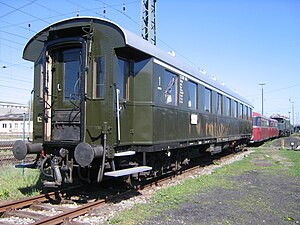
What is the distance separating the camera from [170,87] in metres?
8.89

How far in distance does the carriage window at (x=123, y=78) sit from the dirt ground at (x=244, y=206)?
272 cm

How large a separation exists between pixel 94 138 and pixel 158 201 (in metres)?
1.94

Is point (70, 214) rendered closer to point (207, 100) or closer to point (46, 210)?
point (46, 210)

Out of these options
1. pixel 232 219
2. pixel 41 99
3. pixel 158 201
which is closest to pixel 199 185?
pixel 158 201

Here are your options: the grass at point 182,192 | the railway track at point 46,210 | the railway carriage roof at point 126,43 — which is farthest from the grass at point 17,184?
the railway carriage roof at point 126,43

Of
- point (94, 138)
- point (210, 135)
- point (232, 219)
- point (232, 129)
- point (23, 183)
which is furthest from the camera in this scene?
point (232, 129)

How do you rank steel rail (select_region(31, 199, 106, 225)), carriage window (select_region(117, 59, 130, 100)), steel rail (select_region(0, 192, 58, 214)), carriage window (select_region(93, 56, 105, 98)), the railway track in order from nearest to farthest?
steel rail (select_region(31, 199, 106, 225))
the railway track
steel rail (select_region(0, 192, 58, 214))
carriage window (select_region(93, 56, 105, 98))
carriage window (select_region(117, 59, 130, 100))

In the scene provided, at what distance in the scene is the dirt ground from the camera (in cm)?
588

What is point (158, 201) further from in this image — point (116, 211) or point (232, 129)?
point (232, 129)

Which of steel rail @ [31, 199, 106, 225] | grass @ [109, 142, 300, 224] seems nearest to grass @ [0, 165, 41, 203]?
steel rail @ [31, 199, 106, 225]

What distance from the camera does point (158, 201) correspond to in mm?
7117

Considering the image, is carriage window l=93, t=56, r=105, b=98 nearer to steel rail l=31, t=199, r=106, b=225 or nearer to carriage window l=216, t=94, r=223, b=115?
steel rail l=31, t=199, r=106, b=225

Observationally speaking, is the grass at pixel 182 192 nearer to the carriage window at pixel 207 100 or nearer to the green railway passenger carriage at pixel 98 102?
the green railway passenger carriage at pixel 98 102

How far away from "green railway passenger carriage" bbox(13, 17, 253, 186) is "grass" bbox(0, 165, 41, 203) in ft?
3.01
